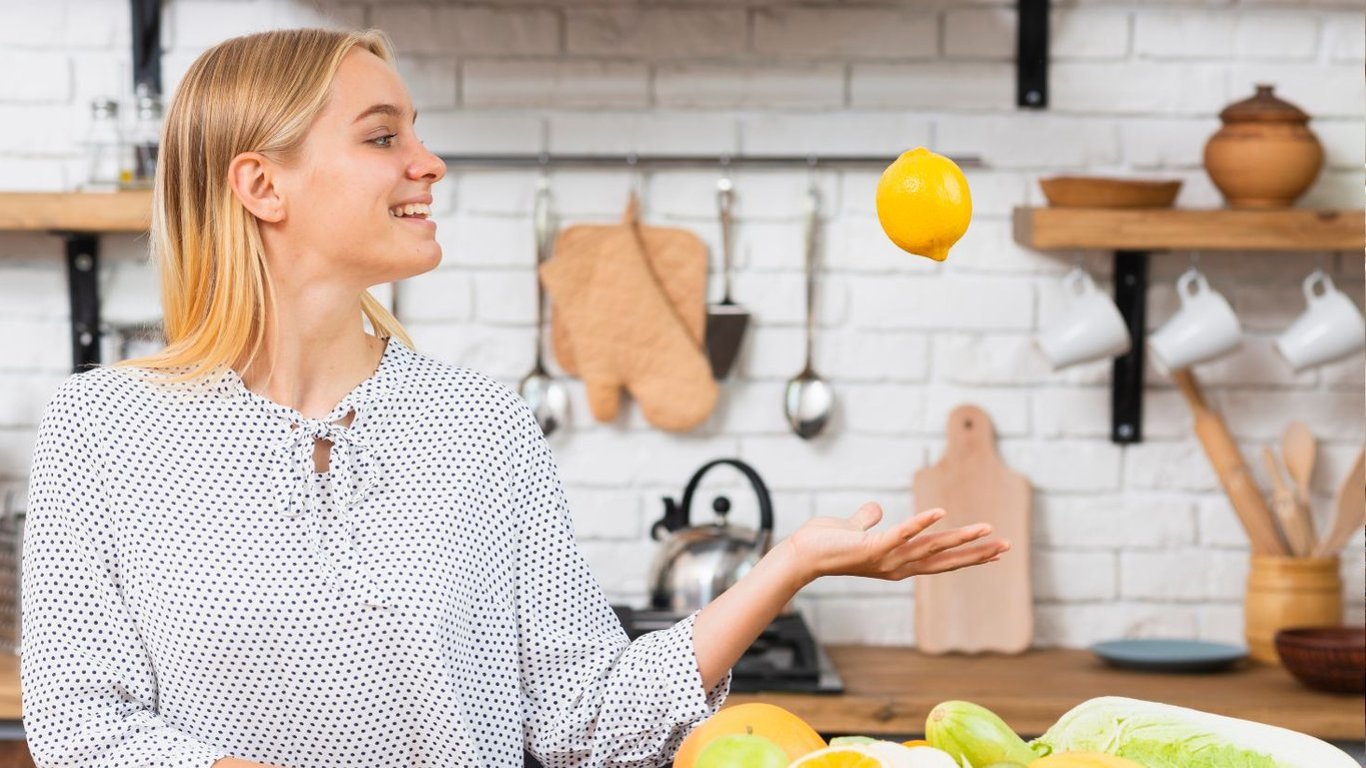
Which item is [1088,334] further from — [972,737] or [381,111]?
[972,737]

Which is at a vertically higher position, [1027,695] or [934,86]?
[934,86]

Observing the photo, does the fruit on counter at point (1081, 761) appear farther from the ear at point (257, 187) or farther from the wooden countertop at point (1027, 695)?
the wooden countertop at point (1027, 695)

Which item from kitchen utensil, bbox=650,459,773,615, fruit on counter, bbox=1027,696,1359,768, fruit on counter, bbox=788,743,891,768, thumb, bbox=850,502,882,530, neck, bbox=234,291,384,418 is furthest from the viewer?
kitchen utensil, bbox=650,459,773,615

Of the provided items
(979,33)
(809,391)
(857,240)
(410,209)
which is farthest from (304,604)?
(979,33)

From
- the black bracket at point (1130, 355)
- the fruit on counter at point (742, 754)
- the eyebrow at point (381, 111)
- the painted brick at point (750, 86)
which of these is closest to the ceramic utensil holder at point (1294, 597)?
the black bracket at point (1130, 355)

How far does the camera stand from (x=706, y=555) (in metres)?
2.21

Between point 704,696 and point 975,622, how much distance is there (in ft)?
4.04

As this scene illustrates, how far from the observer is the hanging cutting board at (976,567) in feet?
7.94

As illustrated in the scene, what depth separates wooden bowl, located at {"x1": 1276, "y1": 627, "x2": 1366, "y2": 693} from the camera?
2.06 meters

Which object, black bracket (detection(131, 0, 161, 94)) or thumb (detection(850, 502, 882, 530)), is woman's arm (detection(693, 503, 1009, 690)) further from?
black bracket (detection(131, 0, 161, 94))

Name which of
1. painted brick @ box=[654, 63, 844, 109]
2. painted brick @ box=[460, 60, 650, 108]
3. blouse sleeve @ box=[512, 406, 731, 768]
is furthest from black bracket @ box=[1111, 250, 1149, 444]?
blouse sleeve @ box=[512, 406, 731, 768]

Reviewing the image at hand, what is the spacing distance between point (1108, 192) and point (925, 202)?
1.37 m

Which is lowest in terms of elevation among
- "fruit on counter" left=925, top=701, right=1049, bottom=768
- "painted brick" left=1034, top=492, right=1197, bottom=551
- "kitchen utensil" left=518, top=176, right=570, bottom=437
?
"painted brick" left=1034, top=492, right=1197, bottom=551

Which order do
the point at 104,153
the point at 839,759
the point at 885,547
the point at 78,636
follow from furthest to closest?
the point at 104,153, the point at 78,636, the point at 885,547, the point at 839,759
